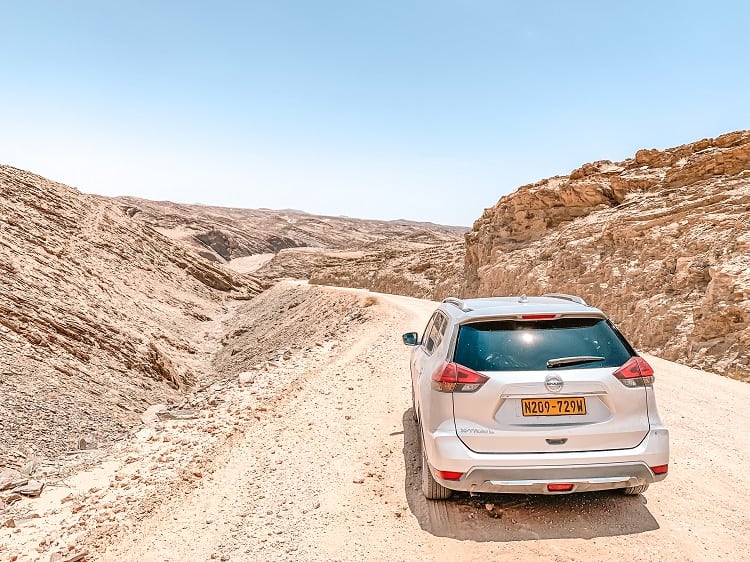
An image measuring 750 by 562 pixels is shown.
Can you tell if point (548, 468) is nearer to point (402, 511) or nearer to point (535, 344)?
point (535, 344)

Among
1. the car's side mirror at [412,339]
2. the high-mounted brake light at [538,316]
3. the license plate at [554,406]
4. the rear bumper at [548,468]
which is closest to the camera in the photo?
the rear bumper at [548,468]

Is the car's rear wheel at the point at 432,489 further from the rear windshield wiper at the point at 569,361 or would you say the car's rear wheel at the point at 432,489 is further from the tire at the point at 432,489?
the rear windshield wiper at the point at 569,361

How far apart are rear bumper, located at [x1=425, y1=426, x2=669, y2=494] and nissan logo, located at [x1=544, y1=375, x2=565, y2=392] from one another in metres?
0.49

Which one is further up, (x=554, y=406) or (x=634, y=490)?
(x=554, y=406)

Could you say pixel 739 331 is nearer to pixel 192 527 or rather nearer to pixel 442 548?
pixel 442 548

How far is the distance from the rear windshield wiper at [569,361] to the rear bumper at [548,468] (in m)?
0.67

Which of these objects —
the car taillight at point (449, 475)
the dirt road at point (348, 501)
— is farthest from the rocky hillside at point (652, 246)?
the car taillight at point (449, 475)

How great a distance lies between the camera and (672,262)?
1280cm

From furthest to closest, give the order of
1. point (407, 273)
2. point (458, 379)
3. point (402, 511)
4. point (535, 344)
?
1. point (407, 273)
2. point (402, 511)
3. point (535, 344)
4. point (458, 379)

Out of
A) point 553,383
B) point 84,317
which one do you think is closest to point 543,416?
point 553,383

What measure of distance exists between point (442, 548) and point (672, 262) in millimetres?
12305

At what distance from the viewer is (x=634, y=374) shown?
3.70m

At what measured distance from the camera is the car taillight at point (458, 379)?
3650 millimetres

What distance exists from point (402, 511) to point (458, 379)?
4.87 feet
